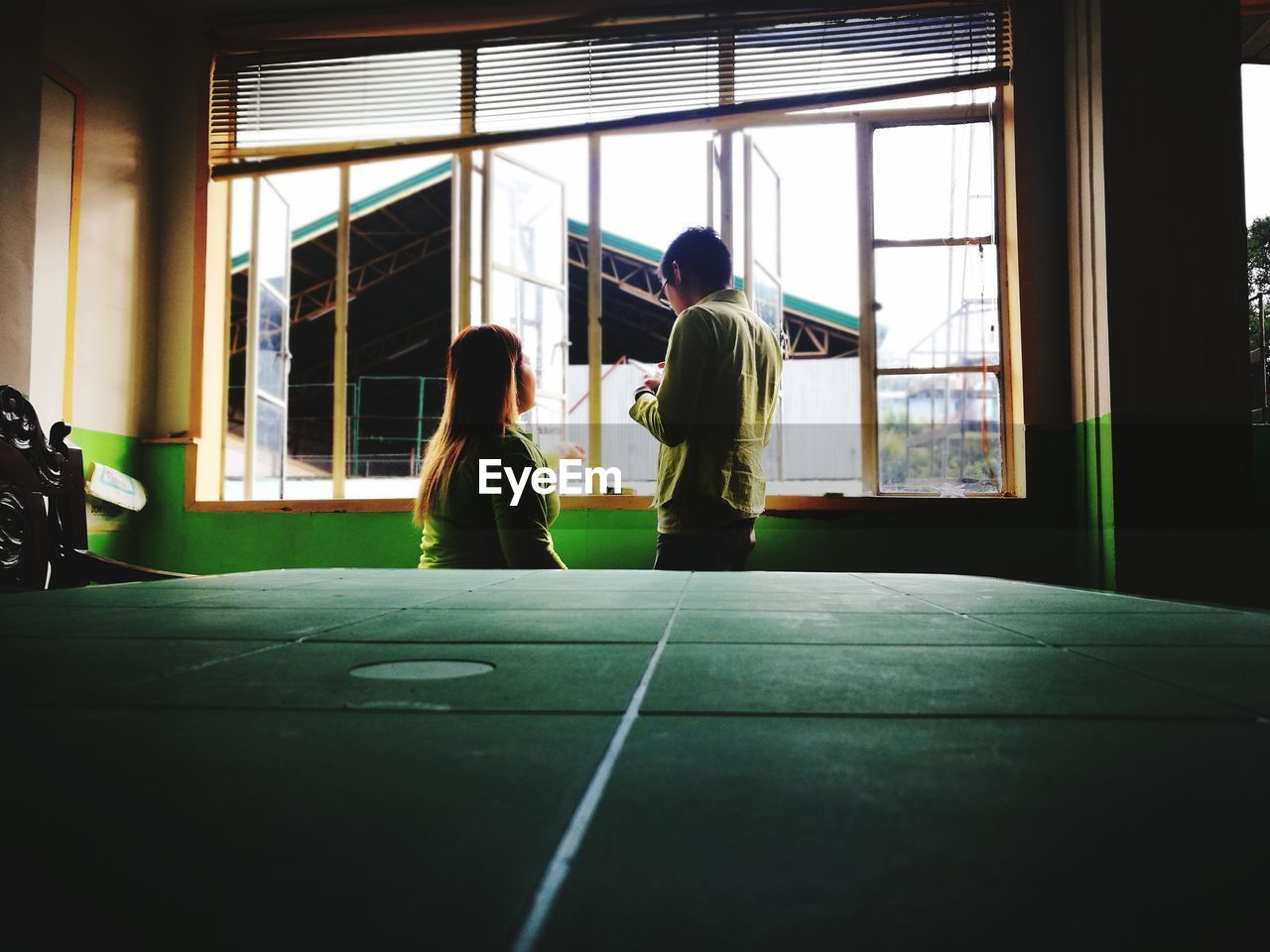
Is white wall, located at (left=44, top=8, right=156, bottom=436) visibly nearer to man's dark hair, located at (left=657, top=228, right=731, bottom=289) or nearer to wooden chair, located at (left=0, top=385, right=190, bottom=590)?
wooden chair, located at (left=0, top=385, right=190, bottom=590)

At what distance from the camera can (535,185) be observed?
406 cm

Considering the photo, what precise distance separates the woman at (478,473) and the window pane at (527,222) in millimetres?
1985

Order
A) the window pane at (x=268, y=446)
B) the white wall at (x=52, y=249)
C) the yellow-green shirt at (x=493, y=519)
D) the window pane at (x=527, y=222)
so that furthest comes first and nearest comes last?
the window pane at (x=268, y=446) < the window pane at (x=527, y=222) < the white wall at (x=52, y=249) < the yellow-green shirt at (x=493, y=519)

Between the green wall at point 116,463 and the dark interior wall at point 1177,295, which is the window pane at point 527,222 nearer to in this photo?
the green wall at point 116,463

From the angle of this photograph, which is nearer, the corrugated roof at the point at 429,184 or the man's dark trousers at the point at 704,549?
the man's dark trousers at the point at 704,549

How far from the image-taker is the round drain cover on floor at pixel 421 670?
0.68 metres

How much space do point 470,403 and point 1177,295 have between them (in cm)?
259

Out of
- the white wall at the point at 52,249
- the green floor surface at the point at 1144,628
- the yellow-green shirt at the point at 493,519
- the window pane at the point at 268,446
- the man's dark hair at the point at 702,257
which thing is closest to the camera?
the green floor surface at the point at 1144,628

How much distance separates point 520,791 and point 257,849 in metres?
0.12

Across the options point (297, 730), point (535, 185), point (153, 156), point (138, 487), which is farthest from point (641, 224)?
point (297, 730)

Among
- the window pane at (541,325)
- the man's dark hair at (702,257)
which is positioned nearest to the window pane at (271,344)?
the window pane at (541,325)

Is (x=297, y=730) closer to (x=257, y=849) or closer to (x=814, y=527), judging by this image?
(x=257, y=849)

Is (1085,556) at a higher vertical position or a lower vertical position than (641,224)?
lower

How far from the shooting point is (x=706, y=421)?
2184 millimetres
